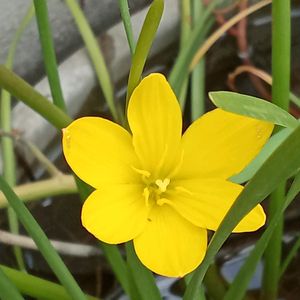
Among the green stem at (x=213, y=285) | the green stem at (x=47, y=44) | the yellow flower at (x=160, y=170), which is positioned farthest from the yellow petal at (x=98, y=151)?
the green stem at (x=213, y=285)

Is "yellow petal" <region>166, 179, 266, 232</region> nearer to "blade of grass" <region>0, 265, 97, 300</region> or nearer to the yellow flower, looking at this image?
the yellow flower

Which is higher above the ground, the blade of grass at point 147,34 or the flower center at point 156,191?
the blade of grass at point 147,34

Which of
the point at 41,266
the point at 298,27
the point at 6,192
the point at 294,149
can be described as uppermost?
the point at 298,27

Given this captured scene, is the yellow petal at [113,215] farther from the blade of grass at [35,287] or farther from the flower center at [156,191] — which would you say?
the blade of grass at [35,287]

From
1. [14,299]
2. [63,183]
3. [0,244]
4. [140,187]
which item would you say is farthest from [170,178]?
[0,244]

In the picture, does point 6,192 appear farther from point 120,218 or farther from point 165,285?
point 165,285

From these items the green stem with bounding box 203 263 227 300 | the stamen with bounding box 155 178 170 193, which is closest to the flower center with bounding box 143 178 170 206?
the stamen with bounding box 155 178 170 193
